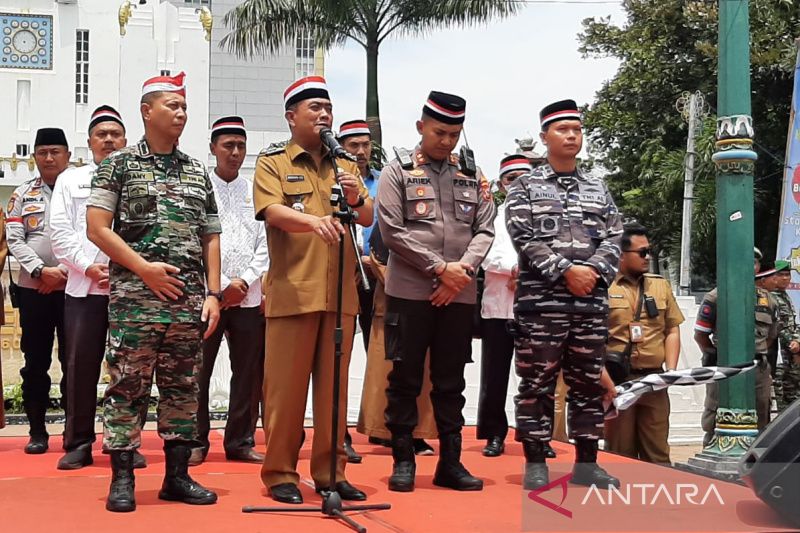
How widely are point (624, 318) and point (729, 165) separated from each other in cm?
116

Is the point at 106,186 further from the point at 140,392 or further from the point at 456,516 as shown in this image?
the point at 456,516

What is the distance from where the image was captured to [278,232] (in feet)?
16.8

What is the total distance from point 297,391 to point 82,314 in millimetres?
1755

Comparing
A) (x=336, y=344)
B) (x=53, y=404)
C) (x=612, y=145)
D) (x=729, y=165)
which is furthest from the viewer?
(x=612, y=145)

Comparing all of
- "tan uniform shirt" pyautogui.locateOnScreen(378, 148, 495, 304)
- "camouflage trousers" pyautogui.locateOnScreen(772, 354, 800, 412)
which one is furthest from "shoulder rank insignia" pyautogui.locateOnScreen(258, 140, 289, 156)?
"camouflage trousers" pyautogui.locateOnScreen(772, 354, 800, 412)

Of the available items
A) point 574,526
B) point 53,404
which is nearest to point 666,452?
point 574,526

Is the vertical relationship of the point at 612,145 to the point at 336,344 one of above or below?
above

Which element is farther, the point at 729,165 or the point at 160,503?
the point at 729,165

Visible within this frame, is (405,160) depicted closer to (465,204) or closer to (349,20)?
(465,204)

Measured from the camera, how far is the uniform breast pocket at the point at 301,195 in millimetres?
5125

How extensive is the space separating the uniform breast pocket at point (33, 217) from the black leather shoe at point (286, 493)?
286 cm

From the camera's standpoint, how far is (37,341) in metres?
6.93

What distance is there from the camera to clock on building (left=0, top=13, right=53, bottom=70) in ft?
143

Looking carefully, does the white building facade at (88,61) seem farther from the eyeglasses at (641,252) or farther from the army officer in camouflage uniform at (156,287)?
the army officer in camouflage uniform at (156,287)
